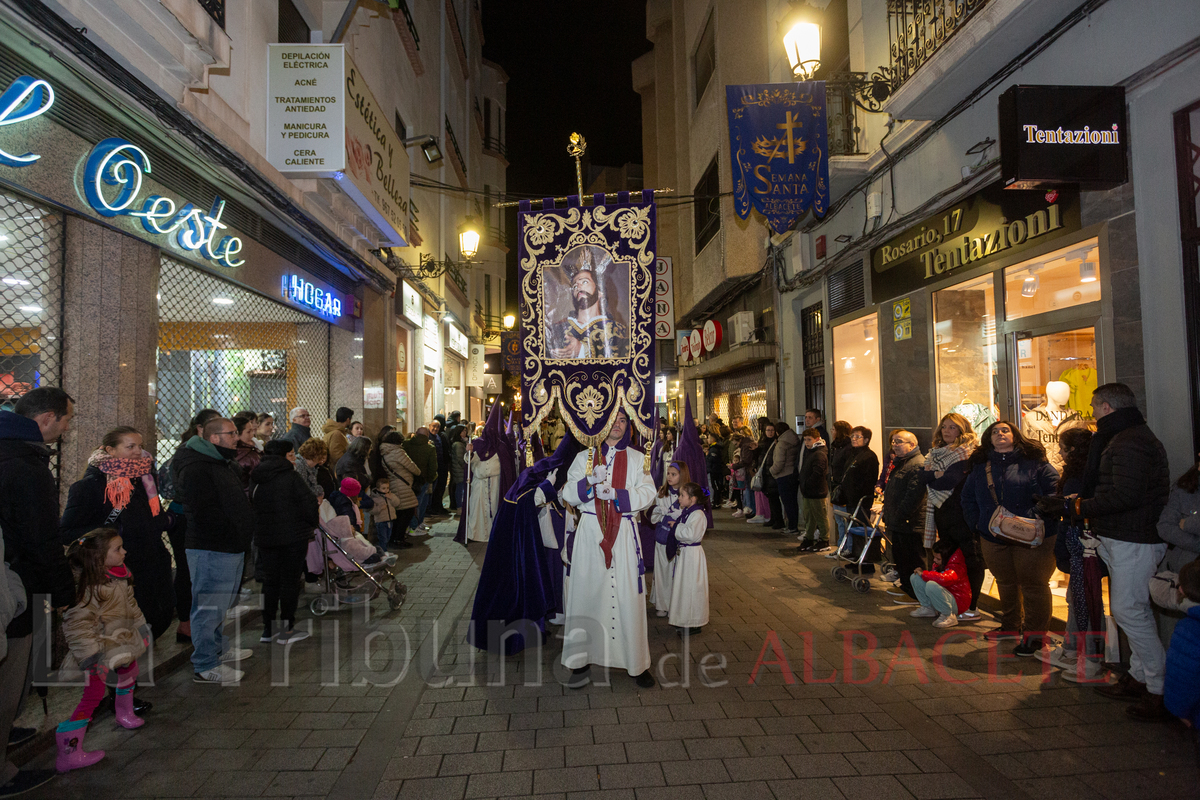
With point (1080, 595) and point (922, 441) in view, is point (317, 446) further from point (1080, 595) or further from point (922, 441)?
point (922, 441)

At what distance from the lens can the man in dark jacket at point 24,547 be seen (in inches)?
132

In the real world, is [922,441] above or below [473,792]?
above

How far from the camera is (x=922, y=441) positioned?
28.9 ft

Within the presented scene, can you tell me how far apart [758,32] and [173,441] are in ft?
46.2

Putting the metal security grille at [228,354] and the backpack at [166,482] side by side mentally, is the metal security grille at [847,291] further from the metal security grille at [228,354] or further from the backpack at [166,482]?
the backpack at [166,482]

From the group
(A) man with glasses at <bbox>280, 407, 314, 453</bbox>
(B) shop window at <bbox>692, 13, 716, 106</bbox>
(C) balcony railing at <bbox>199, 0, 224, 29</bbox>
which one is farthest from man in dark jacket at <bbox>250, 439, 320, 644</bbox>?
(B) shop window at <bbox>692, 13, 716, 106</bbox>

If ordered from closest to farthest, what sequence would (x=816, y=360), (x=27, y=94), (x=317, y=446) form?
(x=27, y=94) → (x=317, y=446) → (x=816, y=360)

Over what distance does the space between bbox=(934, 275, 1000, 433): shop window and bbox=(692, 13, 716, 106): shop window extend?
978 centimetres

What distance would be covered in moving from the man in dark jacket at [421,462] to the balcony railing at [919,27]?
350 inches

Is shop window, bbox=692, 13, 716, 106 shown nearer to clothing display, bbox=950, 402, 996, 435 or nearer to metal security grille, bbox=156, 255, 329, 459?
clothing display, bbox=950, 402, 996, 435

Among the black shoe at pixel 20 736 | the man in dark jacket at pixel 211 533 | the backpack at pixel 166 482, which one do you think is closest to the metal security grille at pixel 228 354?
the backpack at pixel 166 482

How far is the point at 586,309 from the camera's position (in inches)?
223

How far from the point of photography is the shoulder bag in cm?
516

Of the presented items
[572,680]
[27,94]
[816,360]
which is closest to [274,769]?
[572,680]
